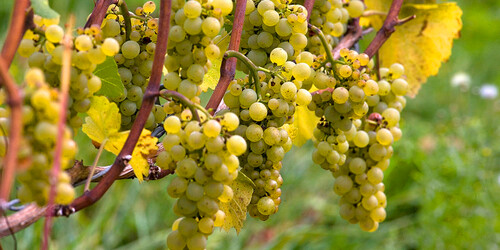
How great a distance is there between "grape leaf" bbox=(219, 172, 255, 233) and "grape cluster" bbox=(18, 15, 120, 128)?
0.50 feet

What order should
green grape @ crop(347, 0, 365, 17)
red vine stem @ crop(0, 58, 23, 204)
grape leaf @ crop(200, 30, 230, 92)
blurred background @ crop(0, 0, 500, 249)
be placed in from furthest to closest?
1. blurred background @ crop(0, 0, 500, 249)
2. green grape @ crop(347, 0, 365, 17)
3. grape leaf @ crop(200, 30, 230, 92)
4. red vine stem @ crop(0, 58, 23, 204)

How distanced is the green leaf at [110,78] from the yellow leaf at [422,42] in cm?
42

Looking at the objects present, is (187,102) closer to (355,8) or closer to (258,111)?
(258,111)

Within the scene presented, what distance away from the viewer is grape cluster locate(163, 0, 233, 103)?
0.39 meters

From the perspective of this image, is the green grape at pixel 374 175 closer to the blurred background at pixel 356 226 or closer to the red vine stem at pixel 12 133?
the red vine stem at pixel 12 133

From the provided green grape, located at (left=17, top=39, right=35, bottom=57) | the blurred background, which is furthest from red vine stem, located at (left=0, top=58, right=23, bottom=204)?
the blurred background

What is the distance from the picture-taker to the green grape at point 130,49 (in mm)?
462

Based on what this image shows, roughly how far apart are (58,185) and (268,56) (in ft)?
0.83

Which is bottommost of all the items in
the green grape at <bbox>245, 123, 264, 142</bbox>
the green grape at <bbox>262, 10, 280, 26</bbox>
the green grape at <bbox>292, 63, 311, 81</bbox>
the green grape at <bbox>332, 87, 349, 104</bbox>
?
Result: the green grape at <bbox>332, 87, 349, 104</bbox>

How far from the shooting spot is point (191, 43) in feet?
1.32

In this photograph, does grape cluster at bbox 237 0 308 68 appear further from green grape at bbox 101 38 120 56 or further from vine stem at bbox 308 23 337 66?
green grape at bbox 101 38 120 56

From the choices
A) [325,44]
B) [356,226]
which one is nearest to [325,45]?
[325,44]

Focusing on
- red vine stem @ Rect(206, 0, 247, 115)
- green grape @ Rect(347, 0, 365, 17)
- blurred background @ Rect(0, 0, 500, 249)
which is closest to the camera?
red vine stem @ Rect(206, 0, 247, 115)

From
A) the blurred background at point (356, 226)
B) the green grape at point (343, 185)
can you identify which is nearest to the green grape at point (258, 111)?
the green grape at point (343, 185)
